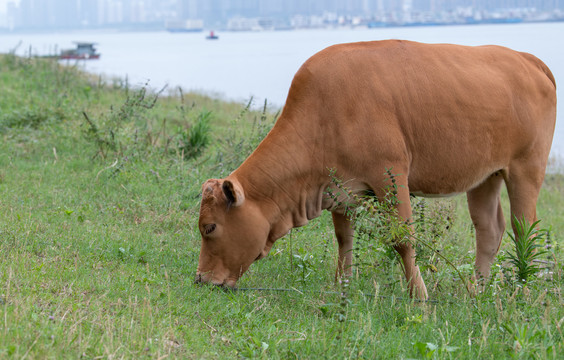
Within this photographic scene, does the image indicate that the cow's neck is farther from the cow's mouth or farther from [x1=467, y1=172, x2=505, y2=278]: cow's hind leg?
[x1=467, y1=172, x2=505, y2=278]: cow's hind leg

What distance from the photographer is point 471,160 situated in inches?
231

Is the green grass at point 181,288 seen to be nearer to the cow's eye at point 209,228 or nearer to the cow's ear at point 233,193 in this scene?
the cow's eye at point 209,228

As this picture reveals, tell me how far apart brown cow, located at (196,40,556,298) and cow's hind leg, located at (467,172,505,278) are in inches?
24.6

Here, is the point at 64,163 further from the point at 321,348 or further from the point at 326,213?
the point at 321,348

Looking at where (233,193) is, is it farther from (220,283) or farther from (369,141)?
(369,141)

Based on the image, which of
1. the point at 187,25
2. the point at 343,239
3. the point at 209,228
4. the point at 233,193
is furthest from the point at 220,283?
the point at 187,25

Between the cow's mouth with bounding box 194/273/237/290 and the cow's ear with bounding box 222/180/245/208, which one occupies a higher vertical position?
the cow's ear with bounding box 222/180/245/208

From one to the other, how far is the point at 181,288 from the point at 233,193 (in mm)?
821

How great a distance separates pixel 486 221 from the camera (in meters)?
6.82

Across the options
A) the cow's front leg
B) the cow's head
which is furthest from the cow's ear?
the cow's front leg

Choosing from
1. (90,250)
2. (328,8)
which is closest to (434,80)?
(90,250)

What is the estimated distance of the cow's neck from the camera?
5570 millimetres

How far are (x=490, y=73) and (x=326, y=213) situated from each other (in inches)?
114

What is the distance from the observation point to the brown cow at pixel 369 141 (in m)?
5.48
